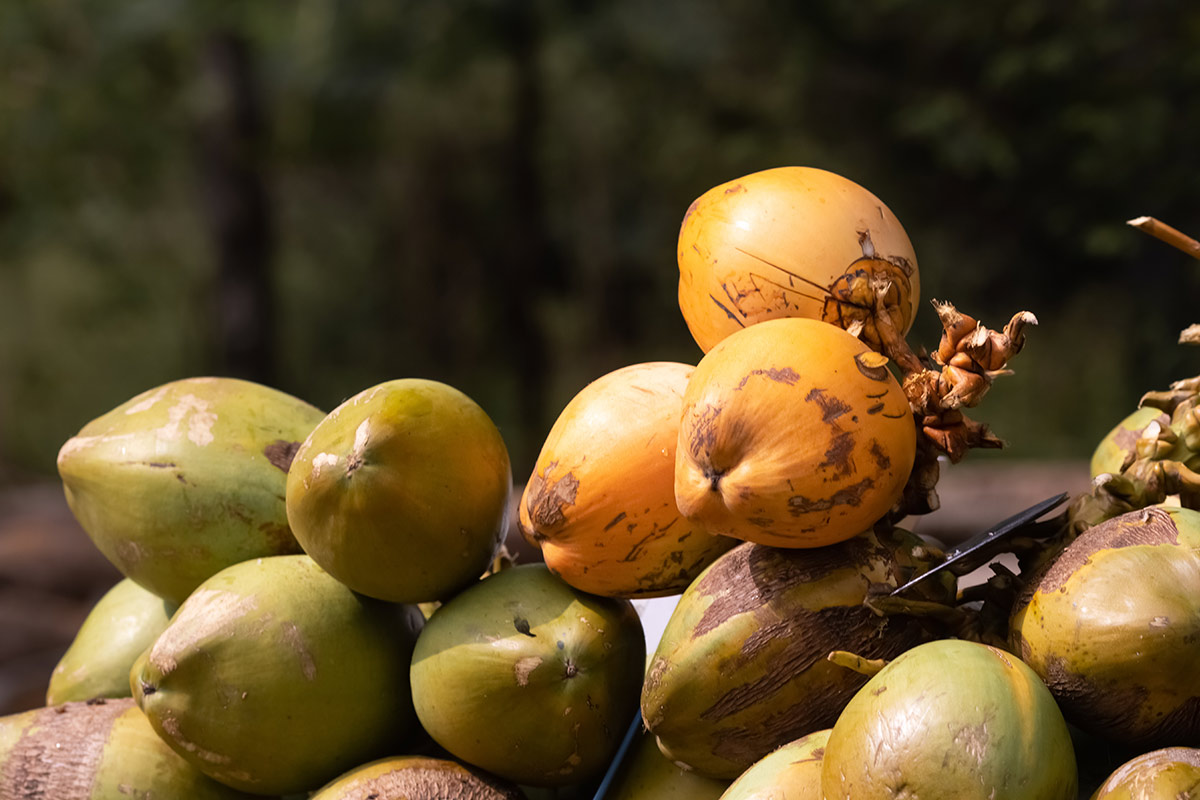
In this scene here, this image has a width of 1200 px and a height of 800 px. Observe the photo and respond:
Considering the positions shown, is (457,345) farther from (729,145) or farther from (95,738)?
(95,738)

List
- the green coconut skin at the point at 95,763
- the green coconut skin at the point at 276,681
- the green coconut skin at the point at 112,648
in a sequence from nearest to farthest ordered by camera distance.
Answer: the green coconut skin at the point at 276,681 < the green coconut skin at the point at 95,763 < the green coconut skin at the point at 112,648

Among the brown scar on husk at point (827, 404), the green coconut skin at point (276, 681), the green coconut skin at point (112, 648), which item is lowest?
the green coconut skin at point (112, 648)

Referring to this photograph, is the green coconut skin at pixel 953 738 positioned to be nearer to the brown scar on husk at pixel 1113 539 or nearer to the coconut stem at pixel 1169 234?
the brown scar on husk at pixel 1113 539

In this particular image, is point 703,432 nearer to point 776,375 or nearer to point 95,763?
point 776,375

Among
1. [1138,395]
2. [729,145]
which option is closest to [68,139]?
[729,145]

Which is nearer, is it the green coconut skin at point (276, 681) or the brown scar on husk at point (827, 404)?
the brown scar on husk at point (827, 404)

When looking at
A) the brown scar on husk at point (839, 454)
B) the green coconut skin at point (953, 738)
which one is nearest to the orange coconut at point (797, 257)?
the brown scar on husk at point (839, 454)

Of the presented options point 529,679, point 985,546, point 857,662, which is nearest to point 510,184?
point 529,679

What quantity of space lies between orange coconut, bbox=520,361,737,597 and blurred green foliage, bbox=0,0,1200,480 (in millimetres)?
6352

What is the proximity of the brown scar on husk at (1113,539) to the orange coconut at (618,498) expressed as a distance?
0.43m

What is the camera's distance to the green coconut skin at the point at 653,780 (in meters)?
1.34

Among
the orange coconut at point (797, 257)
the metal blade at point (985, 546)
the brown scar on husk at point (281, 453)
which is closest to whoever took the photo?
the metal blade at point (985, 546)

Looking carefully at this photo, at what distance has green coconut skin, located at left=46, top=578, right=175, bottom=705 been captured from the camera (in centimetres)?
181

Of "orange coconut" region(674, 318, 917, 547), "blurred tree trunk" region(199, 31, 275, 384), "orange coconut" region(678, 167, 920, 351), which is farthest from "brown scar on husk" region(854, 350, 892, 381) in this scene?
"blurred tree trunk" region(199, 31, 275, 384)
